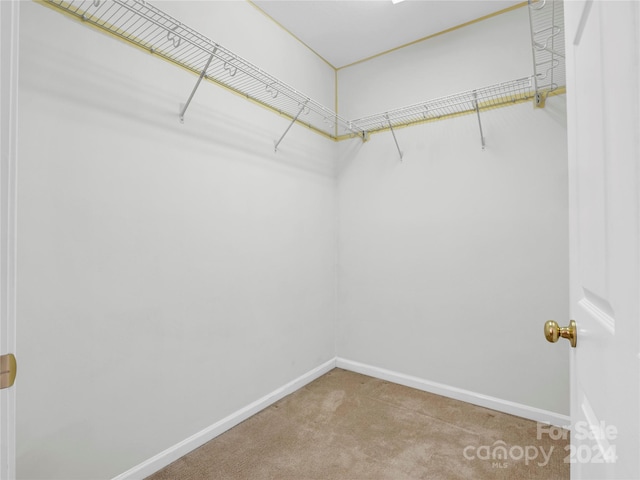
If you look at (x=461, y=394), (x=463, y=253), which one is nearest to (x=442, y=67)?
(x=463, y=253)

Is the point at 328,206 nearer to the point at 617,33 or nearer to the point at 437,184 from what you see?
the point at 437,184

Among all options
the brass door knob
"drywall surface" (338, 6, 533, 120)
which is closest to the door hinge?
the brass door knob

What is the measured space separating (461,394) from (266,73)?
250 cm

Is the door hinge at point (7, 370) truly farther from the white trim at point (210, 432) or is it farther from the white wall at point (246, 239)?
the white trim at point (210, 432)

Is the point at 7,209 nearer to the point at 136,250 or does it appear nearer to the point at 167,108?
the point at 136,250

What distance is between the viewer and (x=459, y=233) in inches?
93.4

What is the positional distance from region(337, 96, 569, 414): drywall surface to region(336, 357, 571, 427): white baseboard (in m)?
0.04

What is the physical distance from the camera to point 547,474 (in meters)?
1.62

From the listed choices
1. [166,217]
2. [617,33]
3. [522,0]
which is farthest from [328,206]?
[617,33]

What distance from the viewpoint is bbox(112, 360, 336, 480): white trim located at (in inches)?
61.4

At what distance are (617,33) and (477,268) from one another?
205cm

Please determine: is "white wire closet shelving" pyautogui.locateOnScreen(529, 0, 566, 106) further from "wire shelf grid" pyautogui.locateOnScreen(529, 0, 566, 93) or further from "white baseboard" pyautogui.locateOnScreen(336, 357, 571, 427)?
"white baseboard" pyautogui.locateOnScreen(336, 357, 571, 427)

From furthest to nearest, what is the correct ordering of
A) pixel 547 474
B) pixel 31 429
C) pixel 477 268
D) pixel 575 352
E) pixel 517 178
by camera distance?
1. pixel 477 268
2. pixel 517 178
3. pixel 547 474
4. pixel 31 429
5. pixel 575 352

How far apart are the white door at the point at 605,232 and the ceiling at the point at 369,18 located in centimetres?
173
